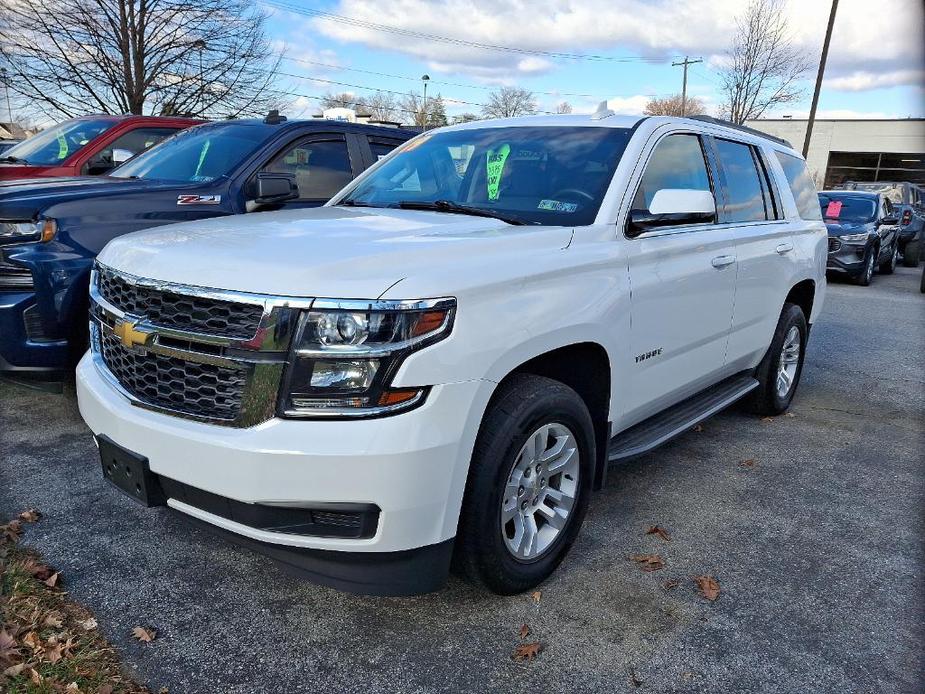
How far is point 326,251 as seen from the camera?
2.41 metres

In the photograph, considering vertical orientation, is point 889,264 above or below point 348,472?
below

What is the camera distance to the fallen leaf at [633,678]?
2381mm

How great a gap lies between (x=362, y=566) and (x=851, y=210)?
15.3m

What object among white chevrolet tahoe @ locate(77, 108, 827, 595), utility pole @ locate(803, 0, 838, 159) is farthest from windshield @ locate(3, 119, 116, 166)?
utility pole @ locate(803, 0, 838, 159)

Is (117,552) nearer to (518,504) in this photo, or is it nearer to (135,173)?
(518,504)

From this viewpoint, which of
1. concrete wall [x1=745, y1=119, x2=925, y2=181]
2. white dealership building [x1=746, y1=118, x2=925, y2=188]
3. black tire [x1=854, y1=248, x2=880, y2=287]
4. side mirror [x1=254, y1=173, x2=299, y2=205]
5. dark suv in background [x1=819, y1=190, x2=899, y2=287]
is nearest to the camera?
side mirror [x1=254, y1=173, x2=299, y2=205]

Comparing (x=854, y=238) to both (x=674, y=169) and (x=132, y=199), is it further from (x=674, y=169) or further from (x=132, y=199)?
(x=132, y=199)

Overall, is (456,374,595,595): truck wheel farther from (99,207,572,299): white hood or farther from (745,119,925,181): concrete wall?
(745,119,925,181): concrete wall

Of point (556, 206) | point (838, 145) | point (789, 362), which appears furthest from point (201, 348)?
point (838, 145)

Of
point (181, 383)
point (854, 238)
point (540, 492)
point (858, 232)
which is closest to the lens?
point (181, 383)

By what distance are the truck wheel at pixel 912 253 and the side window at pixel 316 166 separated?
1698 cm

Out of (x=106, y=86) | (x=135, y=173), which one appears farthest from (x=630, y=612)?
(x=106, y=86)

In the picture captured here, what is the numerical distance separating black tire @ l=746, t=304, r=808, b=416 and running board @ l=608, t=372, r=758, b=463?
341 mm

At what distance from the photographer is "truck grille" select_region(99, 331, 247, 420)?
7.41 feet
